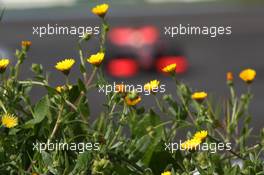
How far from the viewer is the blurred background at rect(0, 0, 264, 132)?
12141 mm

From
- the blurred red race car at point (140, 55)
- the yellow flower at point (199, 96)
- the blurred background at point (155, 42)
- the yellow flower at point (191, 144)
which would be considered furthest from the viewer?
the blurred red race car at point (140, 55)

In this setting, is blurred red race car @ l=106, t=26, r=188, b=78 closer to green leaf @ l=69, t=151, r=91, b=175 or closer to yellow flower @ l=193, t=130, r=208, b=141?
yellow flower @ l=193, t=130, r=208, b=141

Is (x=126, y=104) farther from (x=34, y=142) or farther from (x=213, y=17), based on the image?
(x=213, y=17)

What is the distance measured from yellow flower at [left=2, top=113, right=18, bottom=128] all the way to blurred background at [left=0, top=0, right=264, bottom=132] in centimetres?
678

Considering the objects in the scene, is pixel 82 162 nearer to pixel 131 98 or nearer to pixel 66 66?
pixel 131 98

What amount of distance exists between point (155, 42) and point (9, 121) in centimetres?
1098

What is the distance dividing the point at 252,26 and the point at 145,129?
13.7 m

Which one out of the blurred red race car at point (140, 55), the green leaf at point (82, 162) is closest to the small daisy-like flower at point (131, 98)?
the green leaf at point (82, 162)

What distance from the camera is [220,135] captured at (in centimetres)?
255

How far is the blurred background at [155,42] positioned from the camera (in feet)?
39.8

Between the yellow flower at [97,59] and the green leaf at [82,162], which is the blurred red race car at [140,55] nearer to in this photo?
the yellow flower at [97,59]

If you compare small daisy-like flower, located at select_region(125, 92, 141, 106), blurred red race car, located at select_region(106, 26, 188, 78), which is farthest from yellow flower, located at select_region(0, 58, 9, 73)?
blurred red race car, located at select_region(106, 26, 188, 78)

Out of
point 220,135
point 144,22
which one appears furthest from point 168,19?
point 220,135

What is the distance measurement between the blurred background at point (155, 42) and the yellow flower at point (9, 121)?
6.78 meters
